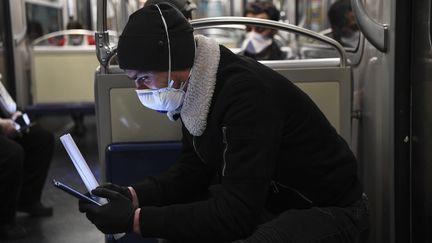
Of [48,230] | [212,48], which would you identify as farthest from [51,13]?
[212,48]

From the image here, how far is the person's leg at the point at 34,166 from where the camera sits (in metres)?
3.80

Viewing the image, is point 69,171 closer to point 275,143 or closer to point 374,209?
point 374,209

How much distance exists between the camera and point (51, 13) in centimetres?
805

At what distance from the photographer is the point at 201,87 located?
1.66m

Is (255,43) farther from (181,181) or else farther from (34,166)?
(181,181)

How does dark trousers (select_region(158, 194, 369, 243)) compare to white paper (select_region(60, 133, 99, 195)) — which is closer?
dark trousers (select_region(158, 194, 369, 243))

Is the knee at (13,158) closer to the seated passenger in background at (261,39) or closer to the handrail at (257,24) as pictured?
the handrail at (257,24)

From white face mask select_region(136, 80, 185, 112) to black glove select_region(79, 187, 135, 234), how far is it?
27 centimetres

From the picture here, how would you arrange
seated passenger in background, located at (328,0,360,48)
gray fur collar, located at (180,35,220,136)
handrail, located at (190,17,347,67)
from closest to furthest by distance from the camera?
gray fur collar, located at (180,35,220,136) < handrail, located at (190,17,347,67) < seated passenger in background, located at (328,0,360,48)

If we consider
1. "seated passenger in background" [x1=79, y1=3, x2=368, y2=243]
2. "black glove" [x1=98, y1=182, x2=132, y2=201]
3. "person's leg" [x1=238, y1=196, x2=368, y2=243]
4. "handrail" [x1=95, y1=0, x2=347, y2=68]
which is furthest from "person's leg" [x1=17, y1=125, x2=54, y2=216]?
"person's leg" [x1=238, y1=196, x2=368, y2=243]

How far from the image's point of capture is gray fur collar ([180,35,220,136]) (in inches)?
65.2

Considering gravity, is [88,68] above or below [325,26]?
below

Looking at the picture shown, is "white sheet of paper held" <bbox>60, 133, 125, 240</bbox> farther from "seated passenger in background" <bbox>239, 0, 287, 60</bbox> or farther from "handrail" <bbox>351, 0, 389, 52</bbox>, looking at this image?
"seated passenger in background" <bbox>239, 0, 287, 60</bbox>

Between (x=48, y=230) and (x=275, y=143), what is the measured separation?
235cm
